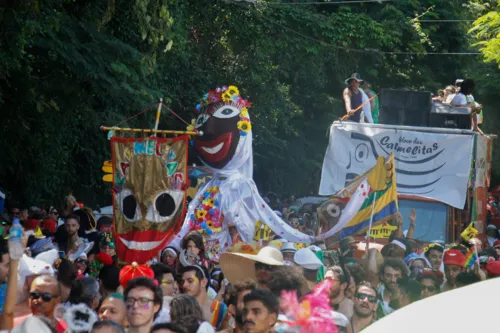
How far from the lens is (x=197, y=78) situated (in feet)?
79.0

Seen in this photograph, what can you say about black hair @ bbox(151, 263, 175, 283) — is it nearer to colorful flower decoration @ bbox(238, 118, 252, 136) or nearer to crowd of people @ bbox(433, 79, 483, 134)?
colorful flower decoration @ bbox(238, 118, 252, 136)

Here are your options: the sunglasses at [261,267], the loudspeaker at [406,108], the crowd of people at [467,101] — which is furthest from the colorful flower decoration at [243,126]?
the crowd of people at [467,101]

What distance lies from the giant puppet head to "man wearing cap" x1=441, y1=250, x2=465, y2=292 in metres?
2.97

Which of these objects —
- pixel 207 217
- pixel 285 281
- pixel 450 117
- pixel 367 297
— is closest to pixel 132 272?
pixel 285 281

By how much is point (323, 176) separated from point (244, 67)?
9931 millimetres

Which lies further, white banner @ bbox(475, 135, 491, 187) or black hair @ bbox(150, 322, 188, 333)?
white banner @ bbox(475, 135, 491, 187)

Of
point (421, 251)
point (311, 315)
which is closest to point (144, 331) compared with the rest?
point (311, 315)

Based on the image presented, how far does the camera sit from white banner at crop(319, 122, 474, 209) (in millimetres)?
15904

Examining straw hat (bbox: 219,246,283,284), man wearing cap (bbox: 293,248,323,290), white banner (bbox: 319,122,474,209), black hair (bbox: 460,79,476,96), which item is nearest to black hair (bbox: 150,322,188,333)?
straw hat (bbox: 219,246,283,284)

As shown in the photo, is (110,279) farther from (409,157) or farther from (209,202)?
(409,157)

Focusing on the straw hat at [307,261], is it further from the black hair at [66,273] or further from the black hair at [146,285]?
the black hair at [146,285]

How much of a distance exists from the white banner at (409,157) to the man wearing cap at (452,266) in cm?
514

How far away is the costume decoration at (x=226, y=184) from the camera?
1270cm

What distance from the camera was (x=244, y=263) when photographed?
8047mm
